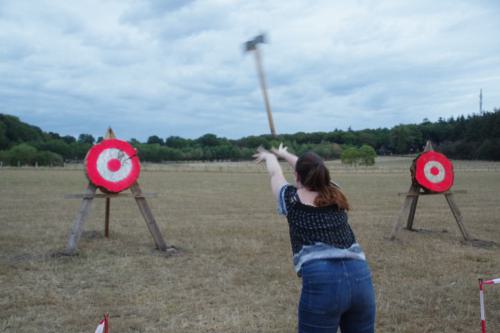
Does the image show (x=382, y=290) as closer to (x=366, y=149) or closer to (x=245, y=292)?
(x=245, y=292)

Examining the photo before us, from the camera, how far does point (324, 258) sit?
237 cm

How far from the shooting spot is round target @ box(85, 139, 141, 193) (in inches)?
300

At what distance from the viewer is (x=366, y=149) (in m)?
83.4

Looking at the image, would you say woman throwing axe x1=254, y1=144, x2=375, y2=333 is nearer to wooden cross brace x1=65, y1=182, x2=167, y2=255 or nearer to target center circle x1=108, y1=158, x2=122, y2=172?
wooden cross brace x1=65, y1=182, x2=167, y2=255

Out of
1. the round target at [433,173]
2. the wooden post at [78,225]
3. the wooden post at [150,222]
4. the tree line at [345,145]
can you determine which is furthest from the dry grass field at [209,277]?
the tree line at [345,145]

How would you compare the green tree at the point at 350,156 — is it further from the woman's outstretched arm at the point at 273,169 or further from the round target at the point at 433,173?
the woman's outstretched arm at the point at 273,169

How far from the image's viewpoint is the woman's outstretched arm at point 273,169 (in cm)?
267

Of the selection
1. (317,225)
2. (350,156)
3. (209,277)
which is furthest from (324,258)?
(350,156)

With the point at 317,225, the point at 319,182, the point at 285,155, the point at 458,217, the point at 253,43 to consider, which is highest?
the point at 253,43

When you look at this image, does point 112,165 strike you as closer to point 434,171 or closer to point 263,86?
point 263,86

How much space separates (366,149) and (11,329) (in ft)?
272

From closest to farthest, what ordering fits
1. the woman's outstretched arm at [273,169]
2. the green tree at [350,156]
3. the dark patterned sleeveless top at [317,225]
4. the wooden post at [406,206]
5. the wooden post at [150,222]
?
the dark patterned sleeveless top at [317,225] < the woman's outstretched arm at [273,169] < the wooden post at [150,222] < the wooden post at [406,206] < the green tree at [350,156]

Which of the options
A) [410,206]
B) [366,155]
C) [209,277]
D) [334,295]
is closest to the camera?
[334,295]

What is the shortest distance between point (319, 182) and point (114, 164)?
19.6 ft
